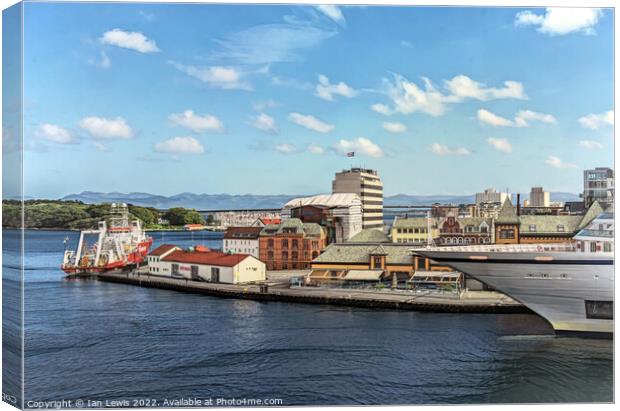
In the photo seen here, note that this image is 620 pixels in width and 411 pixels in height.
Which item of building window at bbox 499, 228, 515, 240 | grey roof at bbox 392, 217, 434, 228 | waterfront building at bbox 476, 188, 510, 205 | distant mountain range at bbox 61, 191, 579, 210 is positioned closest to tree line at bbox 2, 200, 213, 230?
distant mountain range at bbox 61, 191, 579, 210

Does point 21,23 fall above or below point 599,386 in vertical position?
above

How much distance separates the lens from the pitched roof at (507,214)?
8305mm

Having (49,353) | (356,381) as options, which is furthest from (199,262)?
(356,381)

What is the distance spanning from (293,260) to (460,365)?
9.68 ft

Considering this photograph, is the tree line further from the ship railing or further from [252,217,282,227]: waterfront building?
the ship railing

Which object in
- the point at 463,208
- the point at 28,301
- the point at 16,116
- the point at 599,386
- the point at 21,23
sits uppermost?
the point at 21,23

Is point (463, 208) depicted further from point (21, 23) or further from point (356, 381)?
point (21, 23)

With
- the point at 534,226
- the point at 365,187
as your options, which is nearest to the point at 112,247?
the point at 365,187

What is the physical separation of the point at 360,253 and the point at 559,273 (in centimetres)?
261

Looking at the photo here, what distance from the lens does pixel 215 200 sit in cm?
826

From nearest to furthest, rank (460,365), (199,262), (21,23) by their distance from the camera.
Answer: (21,23), (460,365), (199,262)

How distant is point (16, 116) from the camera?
7.09 meters

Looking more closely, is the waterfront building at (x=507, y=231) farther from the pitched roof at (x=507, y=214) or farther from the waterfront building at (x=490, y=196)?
the waterfront building at (x=490, y=196)

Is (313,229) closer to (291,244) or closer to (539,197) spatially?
(291,244)
